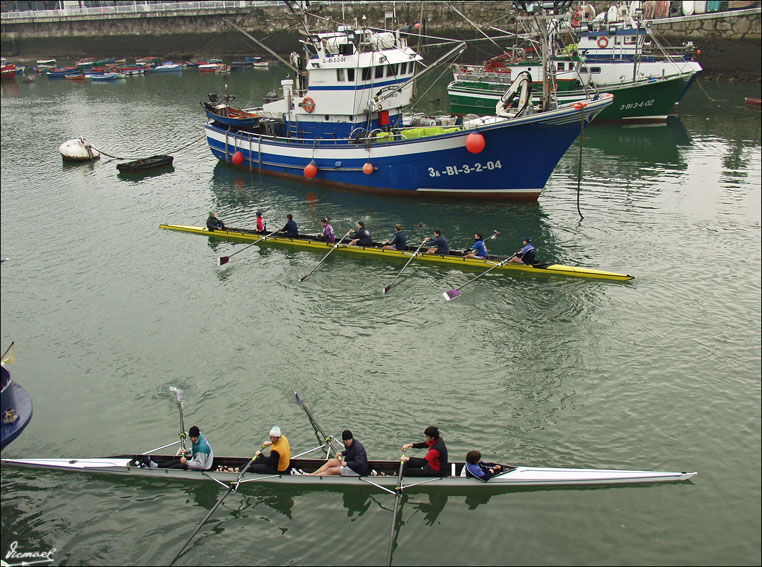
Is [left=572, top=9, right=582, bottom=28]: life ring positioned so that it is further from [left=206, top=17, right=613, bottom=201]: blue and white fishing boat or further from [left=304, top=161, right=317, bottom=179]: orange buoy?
[left=304, top=161, right=317, bottom=179]: orange buoy

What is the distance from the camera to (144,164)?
38.5m

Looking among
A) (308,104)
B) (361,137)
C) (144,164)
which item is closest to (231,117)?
(144,164)

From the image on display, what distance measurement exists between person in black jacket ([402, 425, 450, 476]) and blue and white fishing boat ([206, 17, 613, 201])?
59.7ft

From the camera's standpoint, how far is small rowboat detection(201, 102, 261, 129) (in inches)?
1502

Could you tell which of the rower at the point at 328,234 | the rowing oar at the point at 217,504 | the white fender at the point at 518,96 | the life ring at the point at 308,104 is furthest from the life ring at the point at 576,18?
the rowing oar at the point at 217,504

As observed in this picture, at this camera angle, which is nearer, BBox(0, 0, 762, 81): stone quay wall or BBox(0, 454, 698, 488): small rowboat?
BBox(0, 454, 698, 488): small rowboat

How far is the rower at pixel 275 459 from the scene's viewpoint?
1285cm

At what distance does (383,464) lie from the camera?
42.6 feet

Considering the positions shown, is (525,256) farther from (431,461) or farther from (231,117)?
(231,117)

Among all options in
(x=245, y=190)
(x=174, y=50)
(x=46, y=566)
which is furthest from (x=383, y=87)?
(x=174, y=50)

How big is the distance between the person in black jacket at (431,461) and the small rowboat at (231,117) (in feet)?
98.4

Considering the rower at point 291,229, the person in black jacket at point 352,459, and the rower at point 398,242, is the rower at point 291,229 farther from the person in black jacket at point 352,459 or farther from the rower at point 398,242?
the person in black jacket at point 352,459

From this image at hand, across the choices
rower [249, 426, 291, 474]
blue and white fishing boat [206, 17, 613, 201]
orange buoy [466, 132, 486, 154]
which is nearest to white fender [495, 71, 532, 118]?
blue and white fishing boat [206, 17, 613, 201]

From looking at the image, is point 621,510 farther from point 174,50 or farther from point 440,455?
point 174,50
